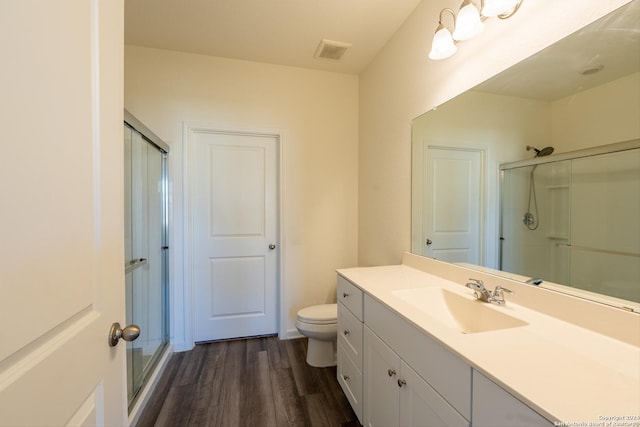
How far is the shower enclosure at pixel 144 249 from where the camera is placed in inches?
61.6

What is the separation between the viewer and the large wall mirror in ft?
2.72

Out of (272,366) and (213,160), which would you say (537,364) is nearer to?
(272,366)

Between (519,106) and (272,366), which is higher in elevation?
(519,106)

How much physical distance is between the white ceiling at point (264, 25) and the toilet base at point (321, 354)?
2.37 m

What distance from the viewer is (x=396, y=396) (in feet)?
3.50

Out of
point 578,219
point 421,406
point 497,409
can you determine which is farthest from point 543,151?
point 421,406

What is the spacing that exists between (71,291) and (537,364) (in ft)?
3.56

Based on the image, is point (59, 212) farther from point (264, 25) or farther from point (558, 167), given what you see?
point (264, 25)

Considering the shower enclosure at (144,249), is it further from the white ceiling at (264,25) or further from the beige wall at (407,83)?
the beige wall at (407,83)

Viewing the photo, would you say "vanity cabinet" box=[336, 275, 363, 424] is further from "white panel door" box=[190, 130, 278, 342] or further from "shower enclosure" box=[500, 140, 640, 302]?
"white panel door" box=[190, 130, 278, 342]

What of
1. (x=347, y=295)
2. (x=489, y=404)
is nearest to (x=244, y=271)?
(x=347, y=295)

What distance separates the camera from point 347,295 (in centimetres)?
157

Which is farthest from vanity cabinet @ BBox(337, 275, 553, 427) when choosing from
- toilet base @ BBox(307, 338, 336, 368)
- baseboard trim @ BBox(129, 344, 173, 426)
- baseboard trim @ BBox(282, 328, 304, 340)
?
baseboard trim @ BBox(129, 344, 173, 426)

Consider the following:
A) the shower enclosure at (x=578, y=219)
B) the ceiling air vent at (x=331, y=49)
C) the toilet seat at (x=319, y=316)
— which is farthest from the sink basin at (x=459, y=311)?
the ceiling air vent at (x=331, y=49)
